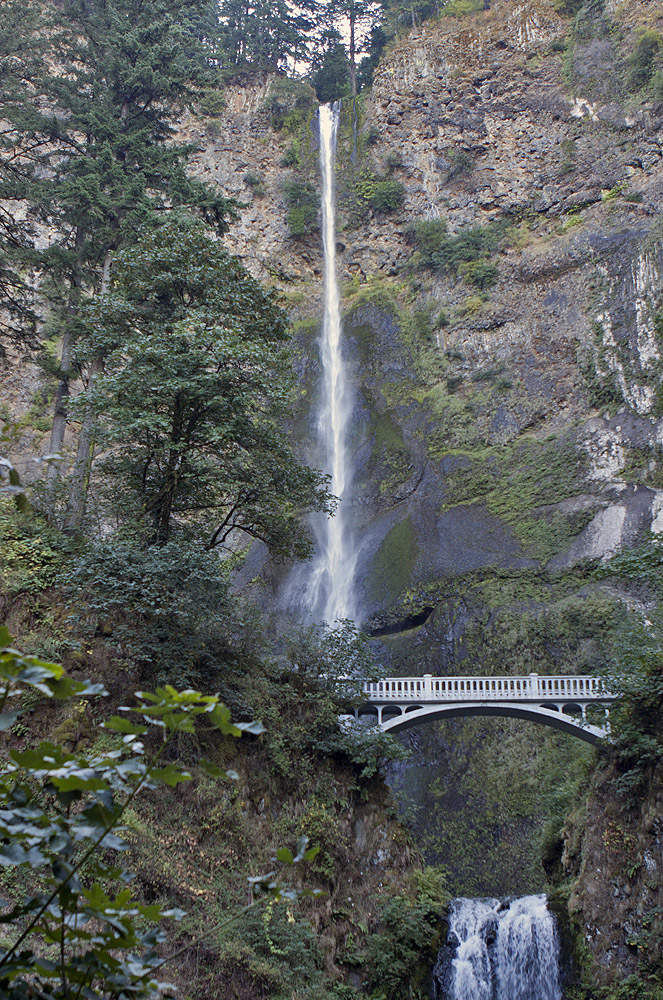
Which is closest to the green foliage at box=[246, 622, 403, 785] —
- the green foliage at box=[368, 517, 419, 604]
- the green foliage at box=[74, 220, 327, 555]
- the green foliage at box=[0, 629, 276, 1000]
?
the green foliage at box=[74, 220, 327, 555]

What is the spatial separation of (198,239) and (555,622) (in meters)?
Result: 15.8

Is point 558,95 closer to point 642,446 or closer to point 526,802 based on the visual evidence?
point 642,446

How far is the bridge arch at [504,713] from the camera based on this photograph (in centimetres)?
1736

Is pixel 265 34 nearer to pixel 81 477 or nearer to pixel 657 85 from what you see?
pixel 657 85

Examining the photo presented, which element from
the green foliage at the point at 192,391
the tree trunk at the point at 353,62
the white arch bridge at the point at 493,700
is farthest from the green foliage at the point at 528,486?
the tree trunk at the point at 353,62

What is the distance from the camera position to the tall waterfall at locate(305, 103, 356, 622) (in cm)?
2634

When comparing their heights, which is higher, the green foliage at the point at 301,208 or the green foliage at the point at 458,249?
the green foliage at the point at 301,208

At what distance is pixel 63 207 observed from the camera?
16.1 meters

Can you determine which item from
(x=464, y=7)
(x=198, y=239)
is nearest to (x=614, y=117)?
(x=464, y=7)

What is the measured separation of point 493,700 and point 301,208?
31.0 meters

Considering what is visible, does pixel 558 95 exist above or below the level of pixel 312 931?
above

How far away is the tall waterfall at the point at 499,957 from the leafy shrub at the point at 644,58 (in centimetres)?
3452

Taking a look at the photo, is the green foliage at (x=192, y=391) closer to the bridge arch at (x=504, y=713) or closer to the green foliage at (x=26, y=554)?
the green foliage at (x=26, y=554)

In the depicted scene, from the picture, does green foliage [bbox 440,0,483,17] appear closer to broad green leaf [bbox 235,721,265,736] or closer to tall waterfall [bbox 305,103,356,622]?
tall waterfall [bbox 305,103,356,622]
